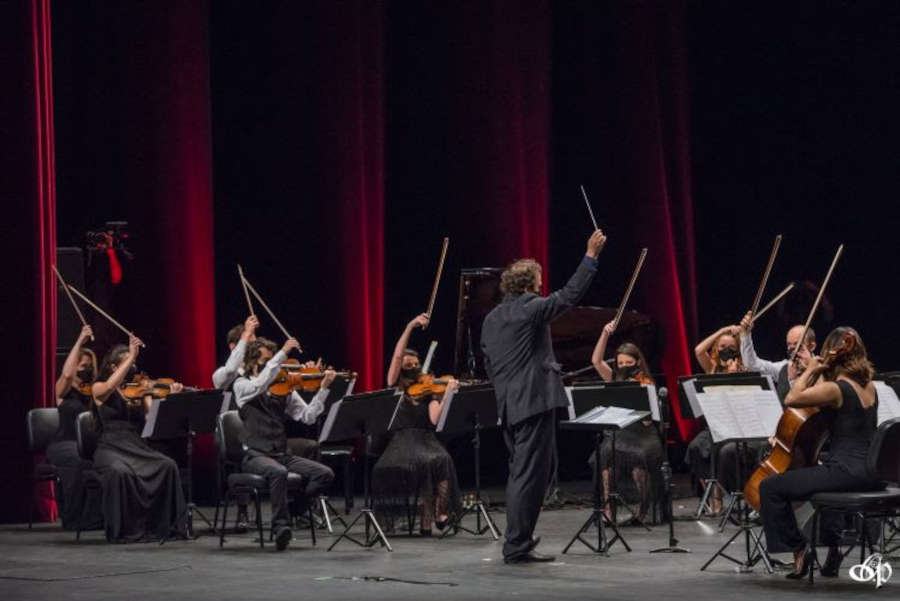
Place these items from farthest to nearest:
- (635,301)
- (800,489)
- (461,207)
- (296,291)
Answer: (635,301)
(461,207)
(296,291)
(800,489)

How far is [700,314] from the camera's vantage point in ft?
49.3

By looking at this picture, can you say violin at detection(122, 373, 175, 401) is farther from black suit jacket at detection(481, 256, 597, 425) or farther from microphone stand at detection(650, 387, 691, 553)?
microphone stand at detection(650, 387, 691, 553)

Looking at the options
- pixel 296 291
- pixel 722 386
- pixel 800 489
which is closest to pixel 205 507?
pixel 296 291

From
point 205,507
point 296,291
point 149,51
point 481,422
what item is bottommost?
point 205,507

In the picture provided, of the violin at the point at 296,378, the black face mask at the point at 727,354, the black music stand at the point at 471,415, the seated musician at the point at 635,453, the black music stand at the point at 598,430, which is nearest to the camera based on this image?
the black music stand at the point at 598,430

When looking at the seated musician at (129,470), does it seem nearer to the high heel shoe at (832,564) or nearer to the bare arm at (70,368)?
the bare arm at (70,368)

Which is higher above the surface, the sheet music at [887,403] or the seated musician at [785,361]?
the seated musician at [785,361]

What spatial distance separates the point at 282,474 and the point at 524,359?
5.99 feet

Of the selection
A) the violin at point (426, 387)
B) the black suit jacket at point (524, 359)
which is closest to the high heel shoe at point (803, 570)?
the black suit jacket at point (524, 359)

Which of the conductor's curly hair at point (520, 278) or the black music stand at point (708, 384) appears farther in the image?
the black music stand at point (708, 384)

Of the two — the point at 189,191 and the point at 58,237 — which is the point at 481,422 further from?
the point at 58,237

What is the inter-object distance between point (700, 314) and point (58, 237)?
6223mm

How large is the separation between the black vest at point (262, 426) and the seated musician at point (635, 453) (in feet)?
6.36

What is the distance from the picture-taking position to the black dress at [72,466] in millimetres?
9891
